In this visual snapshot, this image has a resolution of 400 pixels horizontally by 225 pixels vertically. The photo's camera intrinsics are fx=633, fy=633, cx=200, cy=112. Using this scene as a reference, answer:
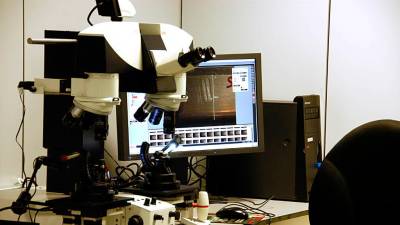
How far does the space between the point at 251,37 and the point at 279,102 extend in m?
0.46

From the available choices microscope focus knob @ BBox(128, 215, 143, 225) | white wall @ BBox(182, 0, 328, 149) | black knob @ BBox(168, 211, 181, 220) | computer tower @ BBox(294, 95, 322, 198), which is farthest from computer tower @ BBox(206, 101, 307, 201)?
microscope focus knob @ BBox(128, 215, 143, 225)

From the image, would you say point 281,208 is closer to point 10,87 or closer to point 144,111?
point 144,111

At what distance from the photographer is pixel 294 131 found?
2.81m

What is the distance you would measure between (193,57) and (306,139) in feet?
3.74

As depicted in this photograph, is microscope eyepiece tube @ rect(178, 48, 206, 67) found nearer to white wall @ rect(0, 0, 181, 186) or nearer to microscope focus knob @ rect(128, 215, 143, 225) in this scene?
microscope focus knob @ rect(128, 215, 143, 225)

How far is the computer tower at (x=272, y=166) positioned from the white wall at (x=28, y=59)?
841mm

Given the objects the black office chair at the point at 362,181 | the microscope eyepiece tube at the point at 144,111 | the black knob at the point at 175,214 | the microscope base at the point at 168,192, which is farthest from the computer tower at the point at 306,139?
the black office chair at the point at 362,181

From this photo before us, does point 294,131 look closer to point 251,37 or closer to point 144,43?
point 251,37

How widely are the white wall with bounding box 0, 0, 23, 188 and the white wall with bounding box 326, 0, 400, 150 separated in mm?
1441

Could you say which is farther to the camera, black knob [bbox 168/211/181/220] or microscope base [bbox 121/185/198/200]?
microscope base [bbox 121/185/198/200]

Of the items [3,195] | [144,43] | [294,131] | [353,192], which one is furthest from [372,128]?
[3,195]

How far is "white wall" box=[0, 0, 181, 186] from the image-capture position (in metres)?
2.65

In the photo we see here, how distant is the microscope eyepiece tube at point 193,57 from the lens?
1.85 m

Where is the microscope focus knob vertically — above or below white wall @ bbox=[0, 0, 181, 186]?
below
